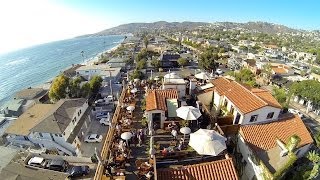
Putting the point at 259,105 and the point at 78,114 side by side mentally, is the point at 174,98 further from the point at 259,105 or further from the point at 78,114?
the point at 78,114

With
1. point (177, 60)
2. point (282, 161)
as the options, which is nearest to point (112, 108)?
point (282, 161)

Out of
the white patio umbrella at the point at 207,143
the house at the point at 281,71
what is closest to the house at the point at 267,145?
the white patio umbrella at the point at 207,143

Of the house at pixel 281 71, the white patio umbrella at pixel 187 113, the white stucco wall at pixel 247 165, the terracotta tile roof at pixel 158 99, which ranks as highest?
the terracotta tile roof at pixel 158 99

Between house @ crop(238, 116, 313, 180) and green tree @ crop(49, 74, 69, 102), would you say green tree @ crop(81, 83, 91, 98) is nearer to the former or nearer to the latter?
green tree @ crop(49, 74, 69, 102)

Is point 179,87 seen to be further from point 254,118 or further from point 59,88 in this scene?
point 59,88

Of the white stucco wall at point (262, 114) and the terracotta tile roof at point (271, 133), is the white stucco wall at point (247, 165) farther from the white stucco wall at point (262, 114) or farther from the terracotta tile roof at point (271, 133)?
the white stucco wall at point (262, 114)

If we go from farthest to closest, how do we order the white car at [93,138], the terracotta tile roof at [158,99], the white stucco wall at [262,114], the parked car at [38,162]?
the white car at [93,138], the parked car at [38,162], the white stucco wall at [262,114], the terracotta tile roof at [158,99]

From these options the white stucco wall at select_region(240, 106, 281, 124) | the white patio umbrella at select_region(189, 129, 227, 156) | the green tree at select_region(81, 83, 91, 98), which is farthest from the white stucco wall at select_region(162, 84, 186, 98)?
the green tree at select_region(81, 83, 91, 98)
